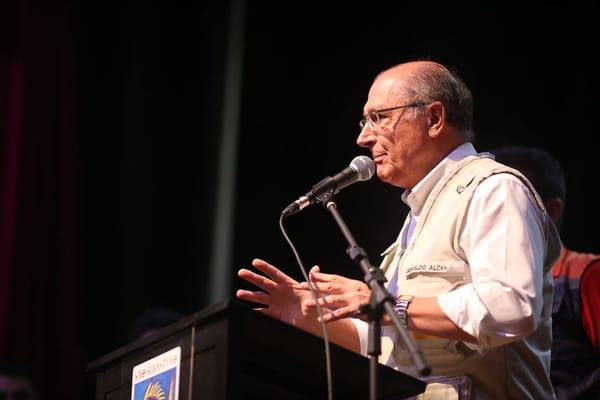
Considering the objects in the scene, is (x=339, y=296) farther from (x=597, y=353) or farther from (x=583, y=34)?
(x=583, y=34)

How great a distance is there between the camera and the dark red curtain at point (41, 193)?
5105mm

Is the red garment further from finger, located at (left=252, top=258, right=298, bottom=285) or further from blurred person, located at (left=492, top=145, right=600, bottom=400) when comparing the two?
finger, located at (left=252, top=258, right=298, bottom=285)

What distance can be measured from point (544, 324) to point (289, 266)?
2333 millimetres

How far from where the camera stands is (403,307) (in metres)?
2.13

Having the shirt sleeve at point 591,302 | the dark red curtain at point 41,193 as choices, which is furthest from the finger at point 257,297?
the dark red curtain at point 41,193

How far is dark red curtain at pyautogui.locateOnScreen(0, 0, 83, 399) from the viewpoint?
16.8 feet

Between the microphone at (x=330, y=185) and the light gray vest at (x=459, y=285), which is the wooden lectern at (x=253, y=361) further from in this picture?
the microphone at (x=330, y=185)

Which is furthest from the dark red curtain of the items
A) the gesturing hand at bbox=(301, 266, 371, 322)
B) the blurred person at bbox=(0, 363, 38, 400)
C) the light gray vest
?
the gesturing hand at bbox=(301, 266, 371, 322)

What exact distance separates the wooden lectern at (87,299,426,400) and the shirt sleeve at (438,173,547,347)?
0.70ft

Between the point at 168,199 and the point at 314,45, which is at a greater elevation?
the point at 314,45

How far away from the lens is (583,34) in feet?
12.4

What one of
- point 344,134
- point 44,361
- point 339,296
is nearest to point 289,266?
point 344,134

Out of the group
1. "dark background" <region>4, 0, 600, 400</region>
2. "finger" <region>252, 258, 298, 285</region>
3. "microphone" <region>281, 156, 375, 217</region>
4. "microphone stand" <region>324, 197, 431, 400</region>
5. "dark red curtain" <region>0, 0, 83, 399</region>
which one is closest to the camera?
"microphone stand" <region>324, 197, 431, 400</region>

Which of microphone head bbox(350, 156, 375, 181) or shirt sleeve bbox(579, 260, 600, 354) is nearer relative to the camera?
microphone head bbox(350, 156, 375, 181)
